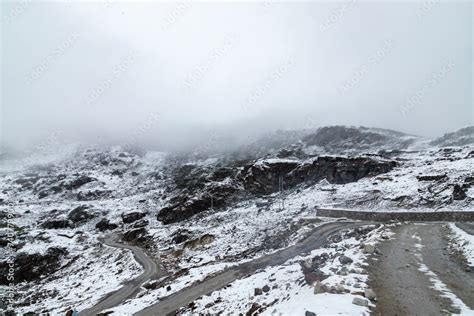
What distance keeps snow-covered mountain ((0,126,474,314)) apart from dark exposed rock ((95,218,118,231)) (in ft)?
0.97

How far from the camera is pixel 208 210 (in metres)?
65.8

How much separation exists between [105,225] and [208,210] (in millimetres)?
31142

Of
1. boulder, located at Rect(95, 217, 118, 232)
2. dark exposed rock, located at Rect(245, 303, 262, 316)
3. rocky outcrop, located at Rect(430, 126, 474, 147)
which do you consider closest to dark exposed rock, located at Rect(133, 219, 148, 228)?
boulder, located at Rect(95, 217, 118, 232)

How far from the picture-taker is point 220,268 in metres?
26.7

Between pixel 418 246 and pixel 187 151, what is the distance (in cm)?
16159

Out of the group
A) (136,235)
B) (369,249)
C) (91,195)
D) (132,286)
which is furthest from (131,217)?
(369,249)

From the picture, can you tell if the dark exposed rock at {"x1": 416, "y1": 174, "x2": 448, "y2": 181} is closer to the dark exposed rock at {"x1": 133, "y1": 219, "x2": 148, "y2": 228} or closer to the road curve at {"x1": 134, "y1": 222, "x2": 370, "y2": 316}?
the road curve at {"x1": 134, "y1": 222, "x2": 370, "y2": 316}

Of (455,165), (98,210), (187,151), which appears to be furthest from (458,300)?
(187,151)

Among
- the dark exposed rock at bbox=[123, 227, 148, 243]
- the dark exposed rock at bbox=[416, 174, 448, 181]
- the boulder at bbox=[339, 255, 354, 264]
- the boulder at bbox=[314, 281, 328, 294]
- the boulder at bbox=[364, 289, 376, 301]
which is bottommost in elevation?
the dark exposed rock at bbox=[123, 227, 148, 243]

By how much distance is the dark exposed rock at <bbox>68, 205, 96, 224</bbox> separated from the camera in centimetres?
7900

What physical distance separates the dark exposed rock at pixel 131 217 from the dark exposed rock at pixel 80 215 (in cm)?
1165

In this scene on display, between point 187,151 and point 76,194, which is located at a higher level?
point 187,151

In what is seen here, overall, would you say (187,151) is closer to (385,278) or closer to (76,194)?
(76,194)

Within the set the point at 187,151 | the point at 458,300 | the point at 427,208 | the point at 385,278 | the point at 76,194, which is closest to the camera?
the point at 458,300
